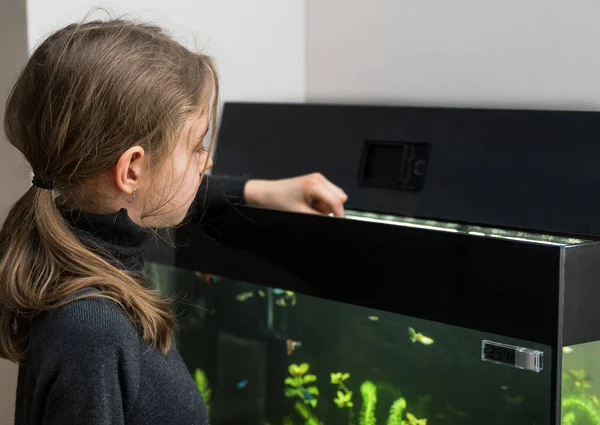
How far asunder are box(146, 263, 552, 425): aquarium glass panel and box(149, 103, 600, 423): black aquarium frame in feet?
0.10

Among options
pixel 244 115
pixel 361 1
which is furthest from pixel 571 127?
pixel 244 115

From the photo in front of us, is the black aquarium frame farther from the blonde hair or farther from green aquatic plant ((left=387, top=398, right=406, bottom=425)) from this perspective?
the blonde hair

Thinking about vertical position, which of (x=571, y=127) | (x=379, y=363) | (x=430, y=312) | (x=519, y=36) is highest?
(x=519, y=36)

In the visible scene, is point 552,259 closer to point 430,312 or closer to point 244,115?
point 430,312

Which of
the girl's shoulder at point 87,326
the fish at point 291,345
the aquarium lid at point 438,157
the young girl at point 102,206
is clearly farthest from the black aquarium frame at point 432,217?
the girl's shoulder at point 87,326

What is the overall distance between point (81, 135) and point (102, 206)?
0.12 m

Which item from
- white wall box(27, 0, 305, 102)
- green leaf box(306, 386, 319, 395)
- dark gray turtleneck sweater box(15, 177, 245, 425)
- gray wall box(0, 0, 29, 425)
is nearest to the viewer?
dark gray turtleneck sweater box(15, 177, 245, 425)

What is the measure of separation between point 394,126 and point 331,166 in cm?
19

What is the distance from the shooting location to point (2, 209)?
195 centimetres

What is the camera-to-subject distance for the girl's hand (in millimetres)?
1658

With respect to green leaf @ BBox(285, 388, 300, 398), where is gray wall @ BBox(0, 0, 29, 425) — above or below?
above

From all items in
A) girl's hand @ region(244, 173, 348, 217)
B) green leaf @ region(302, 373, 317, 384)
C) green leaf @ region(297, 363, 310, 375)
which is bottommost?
green leaf @ region(302, 373, 317, 384)

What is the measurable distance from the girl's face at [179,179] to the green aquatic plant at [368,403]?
44cm

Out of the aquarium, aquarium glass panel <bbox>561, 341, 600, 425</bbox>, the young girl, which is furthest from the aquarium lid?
the young girl
